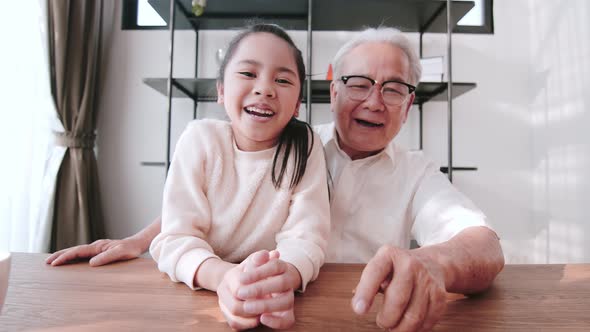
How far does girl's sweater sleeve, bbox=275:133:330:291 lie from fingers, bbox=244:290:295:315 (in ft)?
0.47

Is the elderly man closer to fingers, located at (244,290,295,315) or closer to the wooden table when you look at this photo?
the wooden table

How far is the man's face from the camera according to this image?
1241 millimetres

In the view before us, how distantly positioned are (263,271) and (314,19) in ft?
7.37

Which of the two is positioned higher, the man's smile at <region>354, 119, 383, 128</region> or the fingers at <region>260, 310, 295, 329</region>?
the man's smile at <region>354, 119, 383, 128</region>

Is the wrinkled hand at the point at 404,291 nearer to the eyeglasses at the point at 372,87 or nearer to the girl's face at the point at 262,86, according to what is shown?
the girl's face at the point at 262,86

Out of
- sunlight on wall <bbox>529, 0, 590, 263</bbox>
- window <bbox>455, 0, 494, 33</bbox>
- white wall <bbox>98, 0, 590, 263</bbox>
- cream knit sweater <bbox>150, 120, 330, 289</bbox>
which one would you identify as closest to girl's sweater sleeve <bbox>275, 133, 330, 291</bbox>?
cream knit sweater <bbox>150, 120, 330, 289</bbox>

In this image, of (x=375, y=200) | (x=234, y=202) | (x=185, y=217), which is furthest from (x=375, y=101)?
(x=185, y=217)

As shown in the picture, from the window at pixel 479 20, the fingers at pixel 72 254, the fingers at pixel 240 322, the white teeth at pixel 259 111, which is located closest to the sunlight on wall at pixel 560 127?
the window at pixel 479 20

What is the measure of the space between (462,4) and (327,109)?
1.07 m

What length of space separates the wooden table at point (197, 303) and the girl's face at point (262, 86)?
0.37 m

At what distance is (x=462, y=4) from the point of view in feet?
7.33

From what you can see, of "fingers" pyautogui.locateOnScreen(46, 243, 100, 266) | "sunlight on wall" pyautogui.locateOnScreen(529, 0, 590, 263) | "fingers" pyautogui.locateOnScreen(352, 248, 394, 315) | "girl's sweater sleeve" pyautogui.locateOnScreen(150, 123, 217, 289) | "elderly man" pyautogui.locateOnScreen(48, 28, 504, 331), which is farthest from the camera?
"sunlight on wall" pyautogui.locateOnScreen(529, 0, 590, 263)

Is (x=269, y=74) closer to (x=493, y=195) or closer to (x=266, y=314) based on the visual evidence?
(x=266, y=314)

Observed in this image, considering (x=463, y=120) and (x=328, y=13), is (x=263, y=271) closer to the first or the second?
(x=328, y=13)
